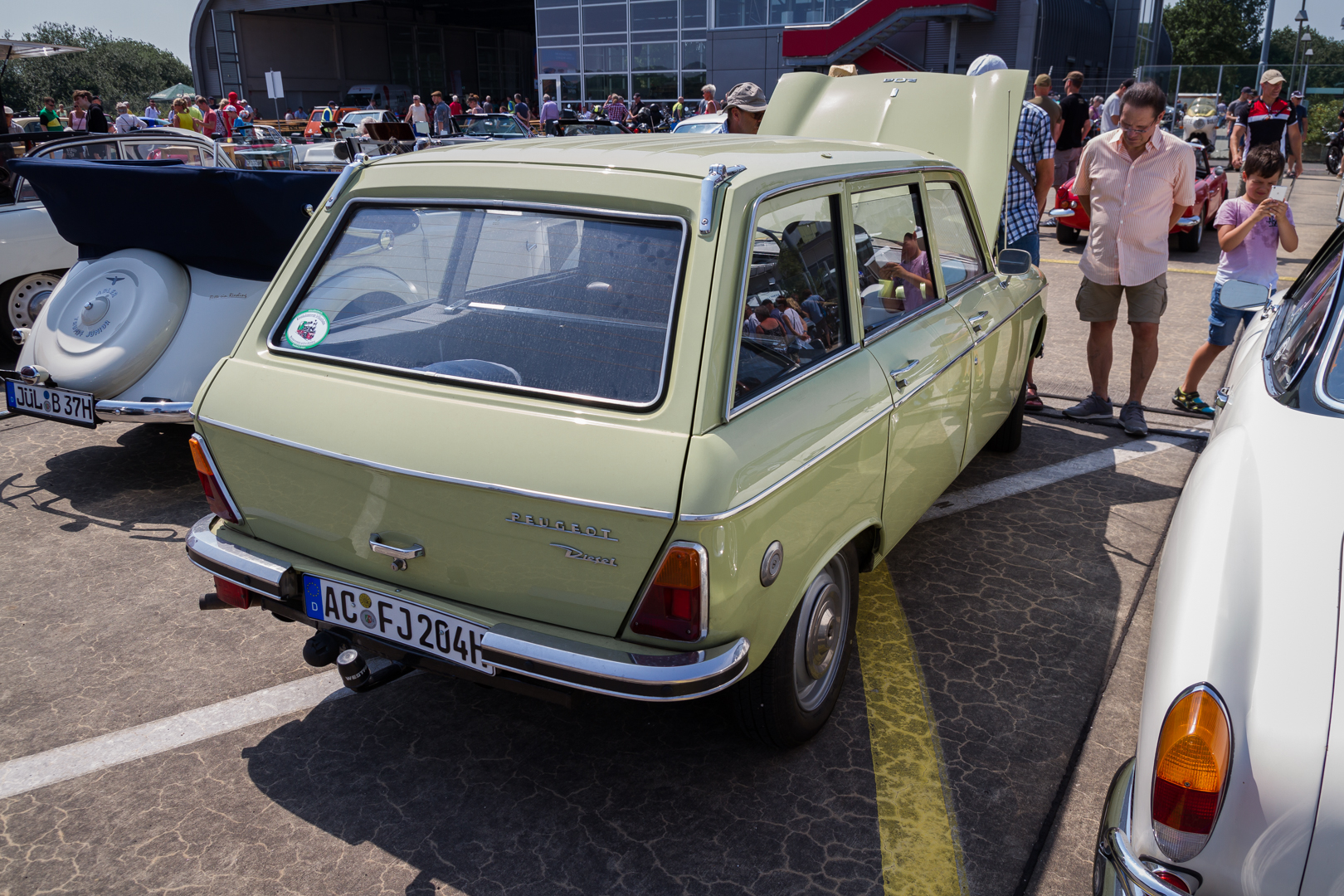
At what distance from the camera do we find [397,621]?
2537 millimetres

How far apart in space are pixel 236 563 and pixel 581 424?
1.17m

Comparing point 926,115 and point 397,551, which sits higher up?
point 926,115

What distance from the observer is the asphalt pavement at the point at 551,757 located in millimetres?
2520

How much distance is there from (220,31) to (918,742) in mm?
57501

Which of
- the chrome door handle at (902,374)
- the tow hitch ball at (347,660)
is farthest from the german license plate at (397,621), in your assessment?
the chrome door handle at (902,374)

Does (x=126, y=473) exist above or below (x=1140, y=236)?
below

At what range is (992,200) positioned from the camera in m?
5.42

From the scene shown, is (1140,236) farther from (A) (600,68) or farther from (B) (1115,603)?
(A) (600,68)

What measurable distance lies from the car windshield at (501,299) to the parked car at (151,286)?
2149 mm

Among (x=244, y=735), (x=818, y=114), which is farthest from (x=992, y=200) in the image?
(x=244, y=735)

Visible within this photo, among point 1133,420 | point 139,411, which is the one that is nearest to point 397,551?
point 139,411

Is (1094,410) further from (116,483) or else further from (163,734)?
(116,483)

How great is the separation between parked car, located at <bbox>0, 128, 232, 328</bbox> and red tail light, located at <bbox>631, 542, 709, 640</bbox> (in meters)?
6.36

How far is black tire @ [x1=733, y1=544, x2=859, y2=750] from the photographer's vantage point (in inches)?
105
